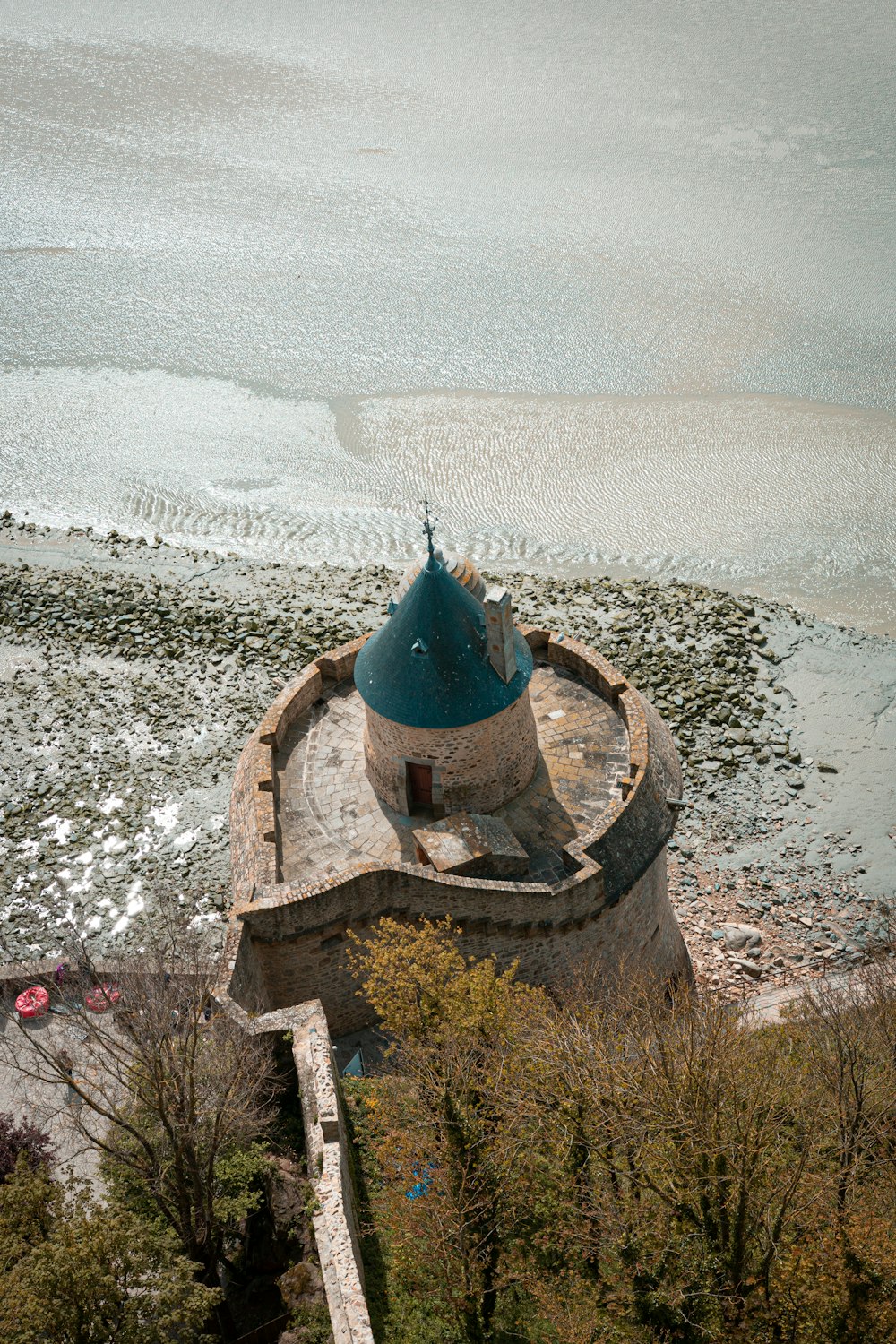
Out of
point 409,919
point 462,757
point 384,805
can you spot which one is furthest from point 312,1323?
point 462,757

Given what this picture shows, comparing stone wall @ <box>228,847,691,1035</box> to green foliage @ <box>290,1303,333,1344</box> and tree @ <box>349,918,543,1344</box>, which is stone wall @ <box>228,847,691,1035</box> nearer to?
tree @ <box>349,918,543,1344</box>

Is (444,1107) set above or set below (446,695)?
below

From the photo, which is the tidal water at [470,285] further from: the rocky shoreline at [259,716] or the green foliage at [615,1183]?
the green foliage at [615,1183]

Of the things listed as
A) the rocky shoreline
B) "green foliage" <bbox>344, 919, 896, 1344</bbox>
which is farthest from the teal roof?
the rocky shoreline

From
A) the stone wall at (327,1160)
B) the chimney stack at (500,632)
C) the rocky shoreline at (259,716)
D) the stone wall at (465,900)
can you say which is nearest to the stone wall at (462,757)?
the chimney stack at (500,632)

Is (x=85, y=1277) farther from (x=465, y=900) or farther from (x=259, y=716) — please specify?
(x=259, y=716)

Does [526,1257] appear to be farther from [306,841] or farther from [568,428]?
[568,428]
